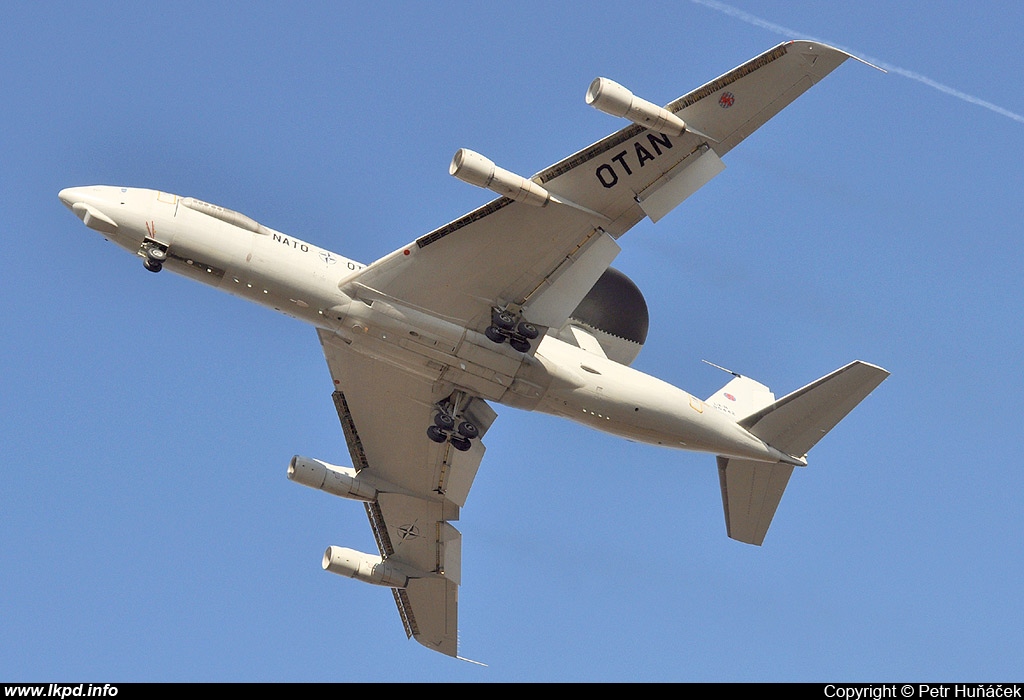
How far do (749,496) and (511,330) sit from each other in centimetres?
1196

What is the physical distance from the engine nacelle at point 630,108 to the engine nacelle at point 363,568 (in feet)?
72.7

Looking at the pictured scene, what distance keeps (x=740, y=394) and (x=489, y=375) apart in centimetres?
1084

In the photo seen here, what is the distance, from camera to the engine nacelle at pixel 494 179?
36906 millimetres

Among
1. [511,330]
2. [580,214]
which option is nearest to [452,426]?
[511,330]

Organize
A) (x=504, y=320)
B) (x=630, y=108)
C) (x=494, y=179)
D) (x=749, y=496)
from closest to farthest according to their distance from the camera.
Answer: (x=630, y=108) < (x=494, y=179) < (x=504, y=320) < (x=749, y=496)

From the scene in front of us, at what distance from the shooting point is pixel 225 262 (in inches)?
1558

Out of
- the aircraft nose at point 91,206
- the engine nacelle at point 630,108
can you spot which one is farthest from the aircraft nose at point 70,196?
the engine nacelle at point 630,108

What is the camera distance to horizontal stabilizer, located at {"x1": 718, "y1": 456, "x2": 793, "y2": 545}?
4572 cm

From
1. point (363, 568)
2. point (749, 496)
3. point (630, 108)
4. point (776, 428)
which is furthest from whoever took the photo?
point (363, 568)

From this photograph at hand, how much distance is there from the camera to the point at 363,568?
4950 centimetres

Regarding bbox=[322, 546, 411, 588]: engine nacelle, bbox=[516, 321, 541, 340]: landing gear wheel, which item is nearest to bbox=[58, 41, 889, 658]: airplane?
bbox=[516, 321, 541, 340]: landing gear wheel

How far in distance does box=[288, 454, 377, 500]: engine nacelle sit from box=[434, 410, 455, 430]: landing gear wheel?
618cm

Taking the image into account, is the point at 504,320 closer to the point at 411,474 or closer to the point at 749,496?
the point at 411,474

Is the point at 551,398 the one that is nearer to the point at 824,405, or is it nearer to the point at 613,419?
the point at 613,419
